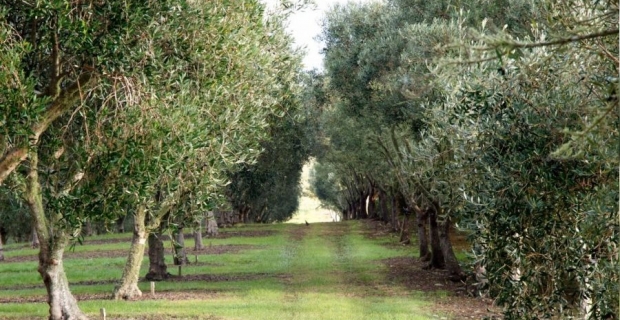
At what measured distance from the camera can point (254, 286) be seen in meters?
31.7

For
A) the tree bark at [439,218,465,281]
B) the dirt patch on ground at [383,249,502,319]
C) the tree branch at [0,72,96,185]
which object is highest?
the tree branch at [0,72,96,185]

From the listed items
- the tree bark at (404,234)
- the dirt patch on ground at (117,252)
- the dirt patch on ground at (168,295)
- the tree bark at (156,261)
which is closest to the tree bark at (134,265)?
the dirt patch on ground at (168,295)

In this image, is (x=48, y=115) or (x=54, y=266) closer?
(x=48, y=115)

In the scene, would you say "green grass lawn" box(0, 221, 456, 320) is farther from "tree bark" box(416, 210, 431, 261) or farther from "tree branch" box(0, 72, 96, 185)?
"tree branch" box(0, 72, 96, 185)

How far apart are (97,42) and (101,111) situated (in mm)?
1227

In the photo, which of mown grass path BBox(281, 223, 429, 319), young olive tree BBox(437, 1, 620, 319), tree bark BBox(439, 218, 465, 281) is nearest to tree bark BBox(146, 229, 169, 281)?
mown grass path BBox(281, 223, 429, 319)

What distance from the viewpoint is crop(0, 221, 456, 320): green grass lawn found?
24297mm

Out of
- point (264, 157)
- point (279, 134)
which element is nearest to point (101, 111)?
point (279, 134)

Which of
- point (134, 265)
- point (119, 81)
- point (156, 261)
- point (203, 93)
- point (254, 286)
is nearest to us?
point (119, 81)

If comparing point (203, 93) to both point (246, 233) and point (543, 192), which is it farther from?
point (246, 233)

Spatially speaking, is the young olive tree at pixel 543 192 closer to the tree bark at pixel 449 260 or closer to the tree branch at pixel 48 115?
the tree branch at pixel 48 115

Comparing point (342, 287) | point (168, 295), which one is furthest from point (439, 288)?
point (168, 295)

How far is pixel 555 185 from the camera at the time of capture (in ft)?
40.1

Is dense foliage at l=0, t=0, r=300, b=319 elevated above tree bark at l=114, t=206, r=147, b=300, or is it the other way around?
dense foliage at l=0, t=0, r=300, b=319
